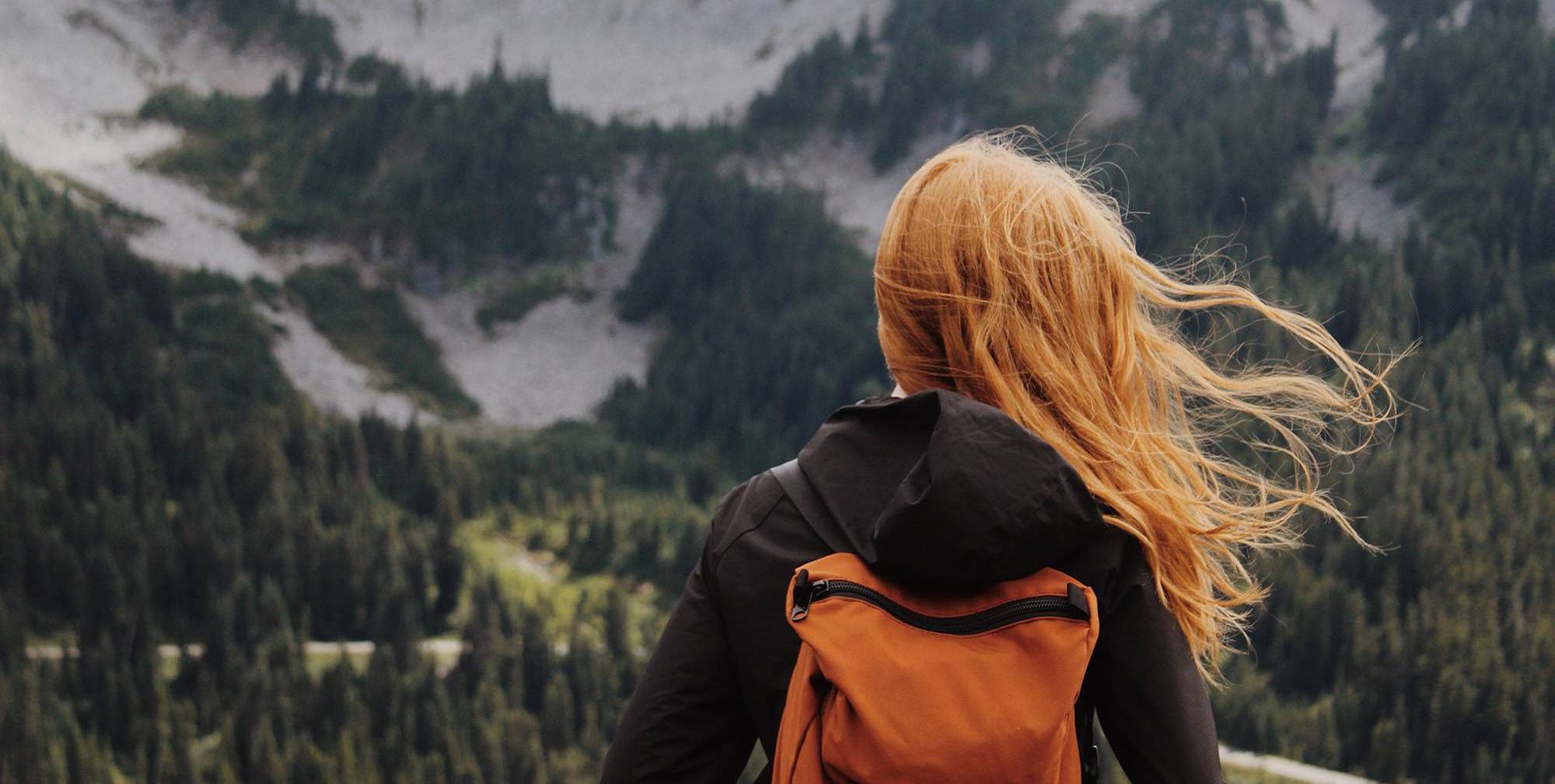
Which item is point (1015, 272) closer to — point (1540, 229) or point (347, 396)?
point (1540, 229)

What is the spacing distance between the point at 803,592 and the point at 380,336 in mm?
194217

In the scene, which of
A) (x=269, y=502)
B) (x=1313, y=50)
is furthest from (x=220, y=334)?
(x=1313, y=50)

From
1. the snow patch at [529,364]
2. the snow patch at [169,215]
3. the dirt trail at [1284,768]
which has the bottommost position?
the dirt trail at [1284,768]

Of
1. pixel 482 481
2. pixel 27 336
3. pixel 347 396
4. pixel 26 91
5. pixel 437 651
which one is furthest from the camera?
pixel 26 91

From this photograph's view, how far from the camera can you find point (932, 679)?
436cm

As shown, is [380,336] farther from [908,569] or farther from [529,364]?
[908,569]

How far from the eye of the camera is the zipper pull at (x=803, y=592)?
15.0 ft

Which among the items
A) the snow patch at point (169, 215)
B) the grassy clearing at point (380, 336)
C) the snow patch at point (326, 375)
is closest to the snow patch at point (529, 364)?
the grassy clearing at point (380, 336)

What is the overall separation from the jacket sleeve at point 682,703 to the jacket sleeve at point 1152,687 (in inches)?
58.0

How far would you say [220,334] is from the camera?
17225cm

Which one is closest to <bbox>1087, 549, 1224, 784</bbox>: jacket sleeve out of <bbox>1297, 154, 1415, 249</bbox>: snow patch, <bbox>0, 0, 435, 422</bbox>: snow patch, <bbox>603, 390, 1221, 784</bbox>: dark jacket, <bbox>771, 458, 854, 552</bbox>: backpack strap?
<bbox>603, 390, 1221, 784</bbox>: dark jacket

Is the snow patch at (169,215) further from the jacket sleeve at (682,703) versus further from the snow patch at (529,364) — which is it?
the jacket sleeve at (682,703)

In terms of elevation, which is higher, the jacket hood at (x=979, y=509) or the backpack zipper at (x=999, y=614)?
the jacket hood at (x=979, y=509)

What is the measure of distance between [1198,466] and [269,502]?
5726 inches
